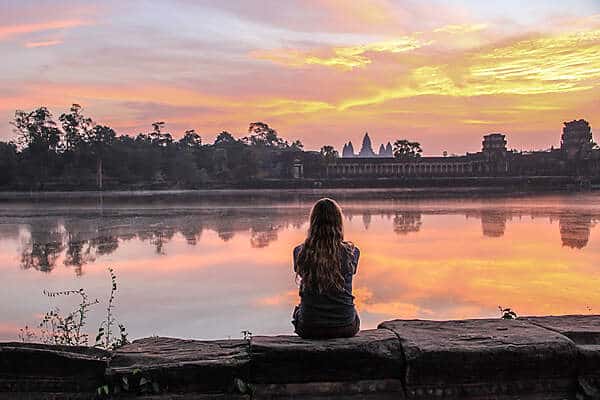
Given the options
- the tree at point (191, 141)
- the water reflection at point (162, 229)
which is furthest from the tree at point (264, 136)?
the water reflection at point (162, 229)

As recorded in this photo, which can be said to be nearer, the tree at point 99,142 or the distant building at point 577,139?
the tree at point 99,142

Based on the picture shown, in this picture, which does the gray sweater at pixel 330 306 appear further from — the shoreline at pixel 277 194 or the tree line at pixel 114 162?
the tree line at pixel 114 162

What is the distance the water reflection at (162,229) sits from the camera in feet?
40.2

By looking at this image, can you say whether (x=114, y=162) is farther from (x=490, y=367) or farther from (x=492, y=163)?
(x=490, y=367)

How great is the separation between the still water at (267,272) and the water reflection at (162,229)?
0.16ft

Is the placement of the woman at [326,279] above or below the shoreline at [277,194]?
above

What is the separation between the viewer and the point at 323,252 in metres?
3.24

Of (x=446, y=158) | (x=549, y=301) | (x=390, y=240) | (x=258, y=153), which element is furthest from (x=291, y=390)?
(x=446, y=158)

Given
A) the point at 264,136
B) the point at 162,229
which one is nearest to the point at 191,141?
the point at 264,136

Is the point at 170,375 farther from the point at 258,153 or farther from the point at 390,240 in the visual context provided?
the point at 258,153

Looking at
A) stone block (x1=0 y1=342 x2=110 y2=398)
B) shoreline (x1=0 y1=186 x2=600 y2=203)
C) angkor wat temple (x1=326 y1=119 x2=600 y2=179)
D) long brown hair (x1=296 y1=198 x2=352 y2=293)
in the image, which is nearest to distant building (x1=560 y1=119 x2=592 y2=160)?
angkor wat temple (x1=326 y1=119 x2=600 y2=179)

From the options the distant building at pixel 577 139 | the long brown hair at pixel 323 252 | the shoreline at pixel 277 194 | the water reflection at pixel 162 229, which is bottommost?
the water reflection at pixel 162 229

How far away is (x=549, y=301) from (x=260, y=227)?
1007 cm

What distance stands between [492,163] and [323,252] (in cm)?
7059
